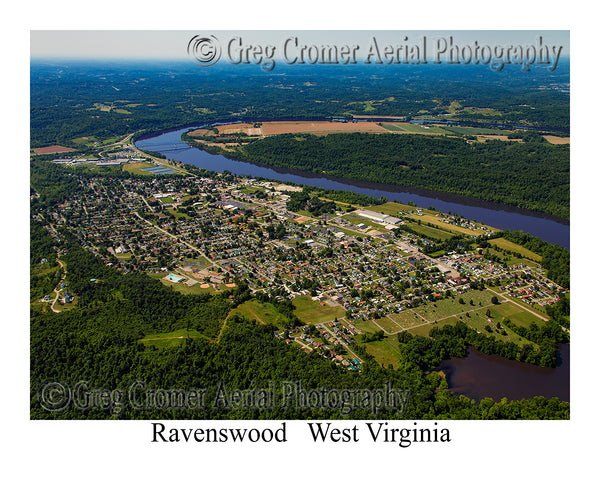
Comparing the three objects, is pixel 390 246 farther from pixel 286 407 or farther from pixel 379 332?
pixel 286 407

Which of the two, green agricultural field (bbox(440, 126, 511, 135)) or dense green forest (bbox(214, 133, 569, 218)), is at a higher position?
green agricultural field (bbox(440, 126, 511, 135))

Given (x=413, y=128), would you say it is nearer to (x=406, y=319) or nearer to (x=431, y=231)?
(x=431, y=231)

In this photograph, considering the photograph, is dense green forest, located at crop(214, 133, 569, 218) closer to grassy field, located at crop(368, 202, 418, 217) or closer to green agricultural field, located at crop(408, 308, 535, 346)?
grassy field, located at crop(368, 202, 418, 217)

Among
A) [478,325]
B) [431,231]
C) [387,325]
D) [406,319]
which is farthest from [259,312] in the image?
[431,231]

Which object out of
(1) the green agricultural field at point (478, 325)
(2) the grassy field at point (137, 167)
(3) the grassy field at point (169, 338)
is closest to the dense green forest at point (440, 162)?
(2) the grassy field at point (137, 167)

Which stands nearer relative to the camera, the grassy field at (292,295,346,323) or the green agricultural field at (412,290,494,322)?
the grassy field at (292,295,346,323)

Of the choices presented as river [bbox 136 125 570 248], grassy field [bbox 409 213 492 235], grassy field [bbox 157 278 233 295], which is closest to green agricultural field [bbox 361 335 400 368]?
grassy field [bbox 157 278 233 295]

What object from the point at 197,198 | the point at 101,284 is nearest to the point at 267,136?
the point at 197,198
